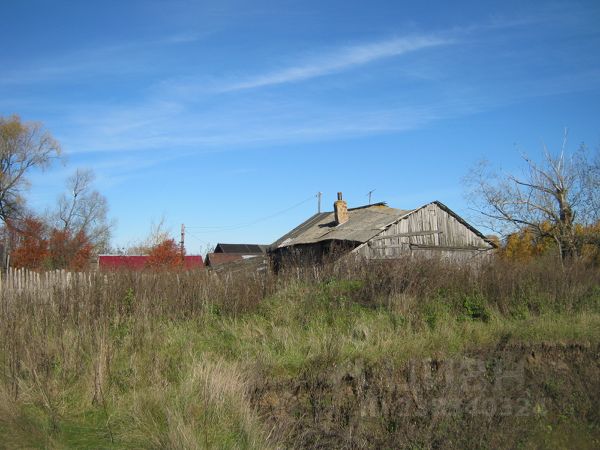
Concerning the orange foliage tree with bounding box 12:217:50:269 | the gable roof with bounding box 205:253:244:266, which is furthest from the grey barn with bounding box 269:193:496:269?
the orange foliage tree with bounding box 12:217:50:269

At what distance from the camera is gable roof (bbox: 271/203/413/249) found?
22856mm

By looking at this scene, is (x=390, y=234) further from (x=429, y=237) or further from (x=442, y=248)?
(x=442, y=248)

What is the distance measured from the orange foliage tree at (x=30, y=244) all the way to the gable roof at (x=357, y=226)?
1789 cm

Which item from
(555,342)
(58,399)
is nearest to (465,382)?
(555,342)

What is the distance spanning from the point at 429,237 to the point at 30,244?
2844cm

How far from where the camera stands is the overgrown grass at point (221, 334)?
614 cm

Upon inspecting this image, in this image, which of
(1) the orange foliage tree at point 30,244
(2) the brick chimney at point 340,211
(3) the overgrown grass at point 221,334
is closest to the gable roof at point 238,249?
(1) the orange foliage tree at point 30,244

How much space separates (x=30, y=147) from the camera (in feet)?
154

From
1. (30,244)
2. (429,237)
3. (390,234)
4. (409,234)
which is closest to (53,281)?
(390,234)

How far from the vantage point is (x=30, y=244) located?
3850 centimetres

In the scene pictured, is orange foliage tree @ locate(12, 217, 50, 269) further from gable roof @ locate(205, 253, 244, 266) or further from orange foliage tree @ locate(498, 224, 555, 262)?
orange foliage tree @ locate(498, 224, 555, 262)

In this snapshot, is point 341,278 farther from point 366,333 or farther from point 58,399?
point 58,399

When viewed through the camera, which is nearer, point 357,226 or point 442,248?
point 357,226

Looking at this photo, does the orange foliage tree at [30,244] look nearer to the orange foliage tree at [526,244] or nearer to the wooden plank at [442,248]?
the wooden plank at [442,248]
